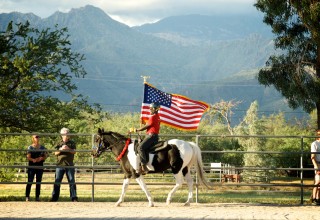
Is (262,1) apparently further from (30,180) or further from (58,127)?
(30,180)

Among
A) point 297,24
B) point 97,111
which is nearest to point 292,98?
point 297,24

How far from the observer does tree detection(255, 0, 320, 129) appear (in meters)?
22.7

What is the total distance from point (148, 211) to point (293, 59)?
36.6ft

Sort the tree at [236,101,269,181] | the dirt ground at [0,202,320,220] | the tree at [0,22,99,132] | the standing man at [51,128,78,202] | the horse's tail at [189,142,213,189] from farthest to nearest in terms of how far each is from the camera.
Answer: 1. the tree at [236,101,269,181]
2. the tree at [0,22,99,132]
3. the standing man at [51,128,78,202]
4. the horse's tail at [189,142,213,189]
5. the dirt ground at [0,202,320,220]

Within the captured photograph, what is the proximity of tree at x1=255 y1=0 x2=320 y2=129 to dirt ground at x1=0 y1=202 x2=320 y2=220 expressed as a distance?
774cm

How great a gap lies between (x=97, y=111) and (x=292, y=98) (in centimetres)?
760

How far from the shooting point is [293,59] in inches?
922

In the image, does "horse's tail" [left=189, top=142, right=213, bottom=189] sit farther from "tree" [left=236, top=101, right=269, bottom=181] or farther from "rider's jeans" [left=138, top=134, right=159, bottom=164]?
"tree" [left=236, top=101, right=269, bottom=181]

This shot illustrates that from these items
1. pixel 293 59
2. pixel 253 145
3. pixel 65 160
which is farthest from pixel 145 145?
pixel 253 145

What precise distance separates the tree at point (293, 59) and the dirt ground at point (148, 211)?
25.4 ft

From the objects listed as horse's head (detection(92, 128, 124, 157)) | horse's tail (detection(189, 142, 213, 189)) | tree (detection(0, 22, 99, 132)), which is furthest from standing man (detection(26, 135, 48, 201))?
tree (detection(0, 22, 99, 132))

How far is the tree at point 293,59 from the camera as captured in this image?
893 inches

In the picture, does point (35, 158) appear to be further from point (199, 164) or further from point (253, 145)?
point (253, 145)

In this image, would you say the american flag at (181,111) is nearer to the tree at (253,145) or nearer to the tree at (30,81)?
the tree at (30,81)
